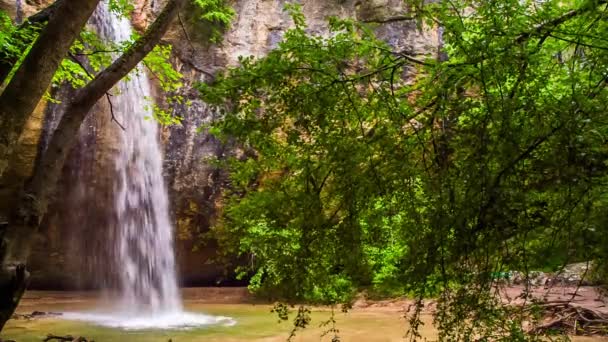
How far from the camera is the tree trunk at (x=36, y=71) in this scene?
11.3 feet

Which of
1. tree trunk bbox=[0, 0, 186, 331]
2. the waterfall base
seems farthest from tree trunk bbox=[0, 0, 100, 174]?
the waterfall base

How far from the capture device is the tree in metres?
3.50

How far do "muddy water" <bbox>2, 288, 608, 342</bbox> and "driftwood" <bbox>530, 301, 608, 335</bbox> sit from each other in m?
0.42

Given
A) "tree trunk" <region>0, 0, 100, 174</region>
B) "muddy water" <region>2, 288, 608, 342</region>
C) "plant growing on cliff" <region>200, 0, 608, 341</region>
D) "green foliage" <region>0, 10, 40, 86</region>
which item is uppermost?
"green foliage" <region>0, 10, 40, 86</region>

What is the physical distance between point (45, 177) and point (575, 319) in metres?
7.14

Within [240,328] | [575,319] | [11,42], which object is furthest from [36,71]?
[575,319]

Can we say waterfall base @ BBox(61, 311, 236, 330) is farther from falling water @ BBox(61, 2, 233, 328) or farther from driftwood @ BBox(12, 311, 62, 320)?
falling water @ BBox(61, 2, 233, 328)

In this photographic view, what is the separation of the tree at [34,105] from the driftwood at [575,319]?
624 centimetres

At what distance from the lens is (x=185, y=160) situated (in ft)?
47.5

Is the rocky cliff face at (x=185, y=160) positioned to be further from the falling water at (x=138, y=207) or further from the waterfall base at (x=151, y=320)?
the waterfall base at (x=151, y=320)

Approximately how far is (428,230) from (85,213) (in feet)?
42.5

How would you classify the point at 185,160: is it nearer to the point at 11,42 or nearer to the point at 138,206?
the point at 138,206

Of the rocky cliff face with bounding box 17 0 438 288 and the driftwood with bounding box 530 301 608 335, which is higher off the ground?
the rocky cliff face with bounding box 17 0 438 288

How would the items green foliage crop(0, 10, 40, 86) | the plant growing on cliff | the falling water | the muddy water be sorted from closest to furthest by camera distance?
1. the plant growing on cliff
2. green foliage crop(0, 10, 40, 86)
3. the muddy water
4. the falling water
